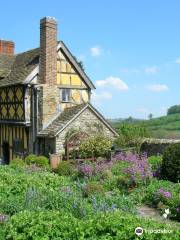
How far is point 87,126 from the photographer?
2594 cm

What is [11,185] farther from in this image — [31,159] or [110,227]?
[31,159]

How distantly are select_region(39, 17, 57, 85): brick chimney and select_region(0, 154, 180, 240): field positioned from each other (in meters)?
7.97

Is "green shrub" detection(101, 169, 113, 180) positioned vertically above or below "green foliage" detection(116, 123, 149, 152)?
below

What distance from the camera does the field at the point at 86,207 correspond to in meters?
7.71

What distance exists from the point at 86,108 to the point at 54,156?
394cm

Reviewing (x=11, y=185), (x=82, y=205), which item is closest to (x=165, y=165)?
(x=11, y=185)

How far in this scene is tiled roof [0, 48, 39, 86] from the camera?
26633 mm

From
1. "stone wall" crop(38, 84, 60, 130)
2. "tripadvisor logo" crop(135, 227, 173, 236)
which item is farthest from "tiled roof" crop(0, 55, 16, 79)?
"tripadvisor logo" crop(135, 227, 173, 236)

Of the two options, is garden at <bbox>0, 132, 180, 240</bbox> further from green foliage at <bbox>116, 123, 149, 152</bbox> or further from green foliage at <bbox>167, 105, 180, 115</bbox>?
green foliage at <bbox>167, 105, 180, 115</bbox>

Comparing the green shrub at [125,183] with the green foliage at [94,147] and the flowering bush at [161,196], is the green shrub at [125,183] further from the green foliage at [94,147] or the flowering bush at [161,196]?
the green foliage at [94,147]

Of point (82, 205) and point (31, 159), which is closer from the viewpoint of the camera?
point (82, 205)

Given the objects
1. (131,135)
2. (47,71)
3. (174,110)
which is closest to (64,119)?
(47,71)

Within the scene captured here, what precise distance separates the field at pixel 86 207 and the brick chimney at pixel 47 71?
6.80 metres

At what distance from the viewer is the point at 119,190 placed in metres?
15.6
